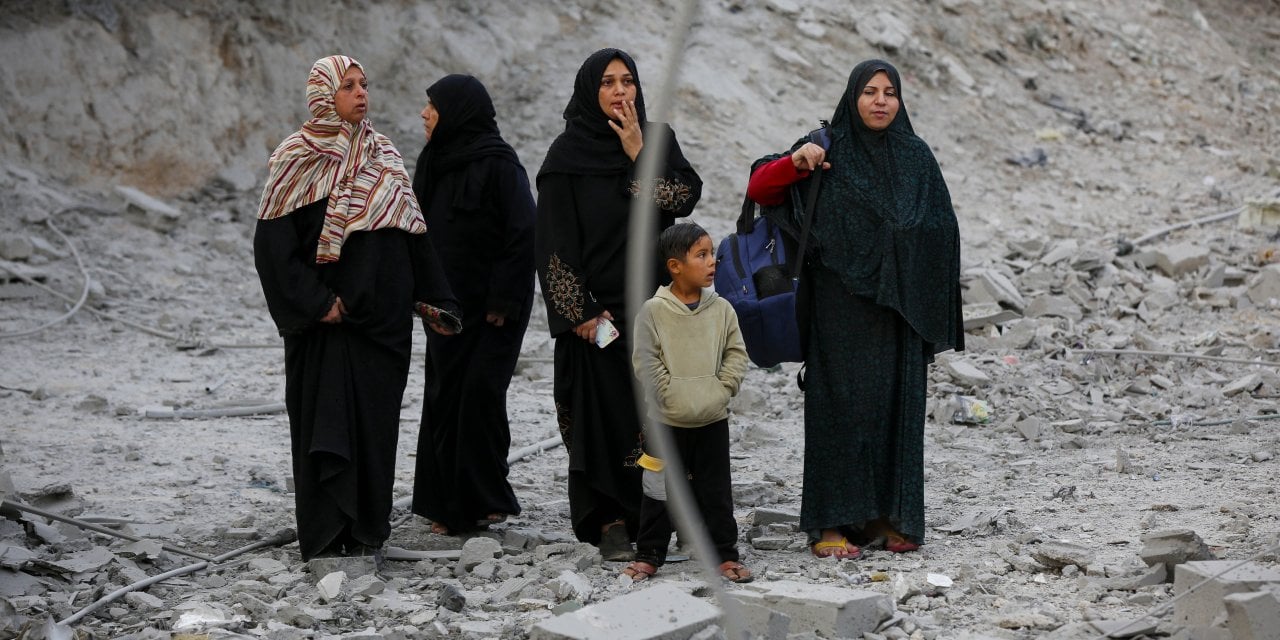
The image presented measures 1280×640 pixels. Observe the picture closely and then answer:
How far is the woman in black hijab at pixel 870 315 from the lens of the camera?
15.8 feet

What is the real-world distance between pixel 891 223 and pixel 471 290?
1641 millimetres

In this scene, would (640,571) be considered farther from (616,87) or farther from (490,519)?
(616,87)

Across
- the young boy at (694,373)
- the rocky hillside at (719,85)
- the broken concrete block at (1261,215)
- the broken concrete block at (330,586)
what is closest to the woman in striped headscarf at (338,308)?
the broken concrete block at (330,586)

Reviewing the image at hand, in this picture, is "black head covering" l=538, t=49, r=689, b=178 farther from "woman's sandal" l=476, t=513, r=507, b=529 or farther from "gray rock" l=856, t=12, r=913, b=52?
"gray rock" l=856, t=12, r=913, b=52

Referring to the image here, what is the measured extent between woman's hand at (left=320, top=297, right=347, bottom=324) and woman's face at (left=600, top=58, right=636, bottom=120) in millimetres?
1130

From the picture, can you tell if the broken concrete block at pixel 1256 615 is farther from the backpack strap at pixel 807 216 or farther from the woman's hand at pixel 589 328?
the woman's hand at pixel 589 328

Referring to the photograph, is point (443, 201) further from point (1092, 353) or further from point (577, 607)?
point (1092, 353)

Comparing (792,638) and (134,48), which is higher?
(134,48)

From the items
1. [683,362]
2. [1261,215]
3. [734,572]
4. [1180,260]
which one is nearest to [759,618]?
[734,572]

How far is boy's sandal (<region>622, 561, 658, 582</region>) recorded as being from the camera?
4559mm

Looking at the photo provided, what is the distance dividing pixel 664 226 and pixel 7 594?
245 cm

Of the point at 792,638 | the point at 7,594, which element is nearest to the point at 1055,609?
the point at 792,638

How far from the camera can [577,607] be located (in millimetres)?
4199

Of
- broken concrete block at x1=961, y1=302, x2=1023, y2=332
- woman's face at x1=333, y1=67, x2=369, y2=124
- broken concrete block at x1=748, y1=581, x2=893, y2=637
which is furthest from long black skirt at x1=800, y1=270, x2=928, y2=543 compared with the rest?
broken concrete block at x1=961, y1=302, x2=1023, y2=332
